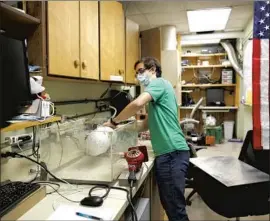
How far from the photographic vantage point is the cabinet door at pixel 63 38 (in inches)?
57.2

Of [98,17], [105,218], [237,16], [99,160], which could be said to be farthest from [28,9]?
[237,16]

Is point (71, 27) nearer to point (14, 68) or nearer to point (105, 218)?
point (14, 68)

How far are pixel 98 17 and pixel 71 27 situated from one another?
0.46m

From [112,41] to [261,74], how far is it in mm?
1522

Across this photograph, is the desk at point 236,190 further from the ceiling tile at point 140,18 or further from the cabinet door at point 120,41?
the ceiling tile at point 140,18

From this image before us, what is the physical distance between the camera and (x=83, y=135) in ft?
5.48

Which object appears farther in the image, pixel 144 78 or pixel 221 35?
pixel 221 35

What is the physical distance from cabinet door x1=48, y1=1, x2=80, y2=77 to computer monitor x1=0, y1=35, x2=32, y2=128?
25 cm

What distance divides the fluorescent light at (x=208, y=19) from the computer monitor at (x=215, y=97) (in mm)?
1582

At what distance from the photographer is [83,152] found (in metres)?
1.67

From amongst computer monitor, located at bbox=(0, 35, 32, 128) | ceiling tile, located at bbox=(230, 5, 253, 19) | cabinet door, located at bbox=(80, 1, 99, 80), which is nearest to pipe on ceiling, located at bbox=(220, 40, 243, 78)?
ceiling tile, located at bbox=(230, 5, 253, 19)

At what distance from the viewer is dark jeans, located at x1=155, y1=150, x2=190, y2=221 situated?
6.59 ft

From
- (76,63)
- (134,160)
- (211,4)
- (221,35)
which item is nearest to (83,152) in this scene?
(134,160)

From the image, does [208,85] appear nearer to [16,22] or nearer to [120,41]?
[120,41]
